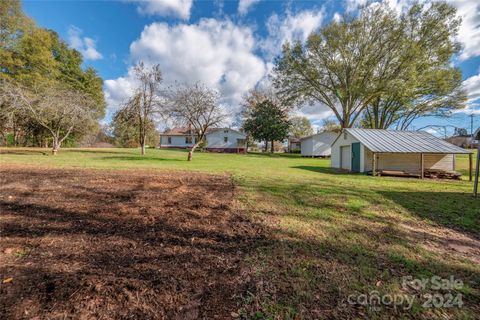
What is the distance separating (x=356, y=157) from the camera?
13516mm

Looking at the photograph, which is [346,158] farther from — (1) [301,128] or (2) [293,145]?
(1) [301,128]

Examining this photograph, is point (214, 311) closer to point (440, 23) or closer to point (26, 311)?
point (26, 311)

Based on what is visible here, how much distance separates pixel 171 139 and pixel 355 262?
43623 millimetres

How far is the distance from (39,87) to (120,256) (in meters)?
21.9

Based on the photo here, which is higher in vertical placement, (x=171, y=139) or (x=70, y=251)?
(x=171, y=139)

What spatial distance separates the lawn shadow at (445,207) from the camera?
4.45 m

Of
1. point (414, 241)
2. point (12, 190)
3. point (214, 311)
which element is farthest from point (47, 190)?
point (414, 241)

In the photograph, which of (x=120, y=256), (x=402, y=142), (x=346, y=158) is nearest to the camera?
(x=120, y=256)

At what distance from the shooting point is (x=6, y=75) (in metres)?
20.0

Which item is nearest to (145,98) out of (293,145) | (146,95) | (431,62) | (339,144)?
(146,95)

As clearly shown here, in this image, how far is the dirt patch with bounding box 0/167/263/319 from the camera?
1.88 meters

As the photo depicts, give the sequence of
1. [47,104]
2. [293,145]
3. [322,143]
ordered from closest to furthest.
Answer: [47,104], [322,143], [293,145]

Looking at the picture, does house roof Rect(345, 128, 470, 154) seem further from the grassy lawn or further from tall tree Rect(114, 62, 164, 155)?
tall tree Rect(114, 62, 164, 155)

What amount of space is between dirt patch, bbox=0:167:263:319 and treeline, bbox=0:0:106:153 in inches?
556
